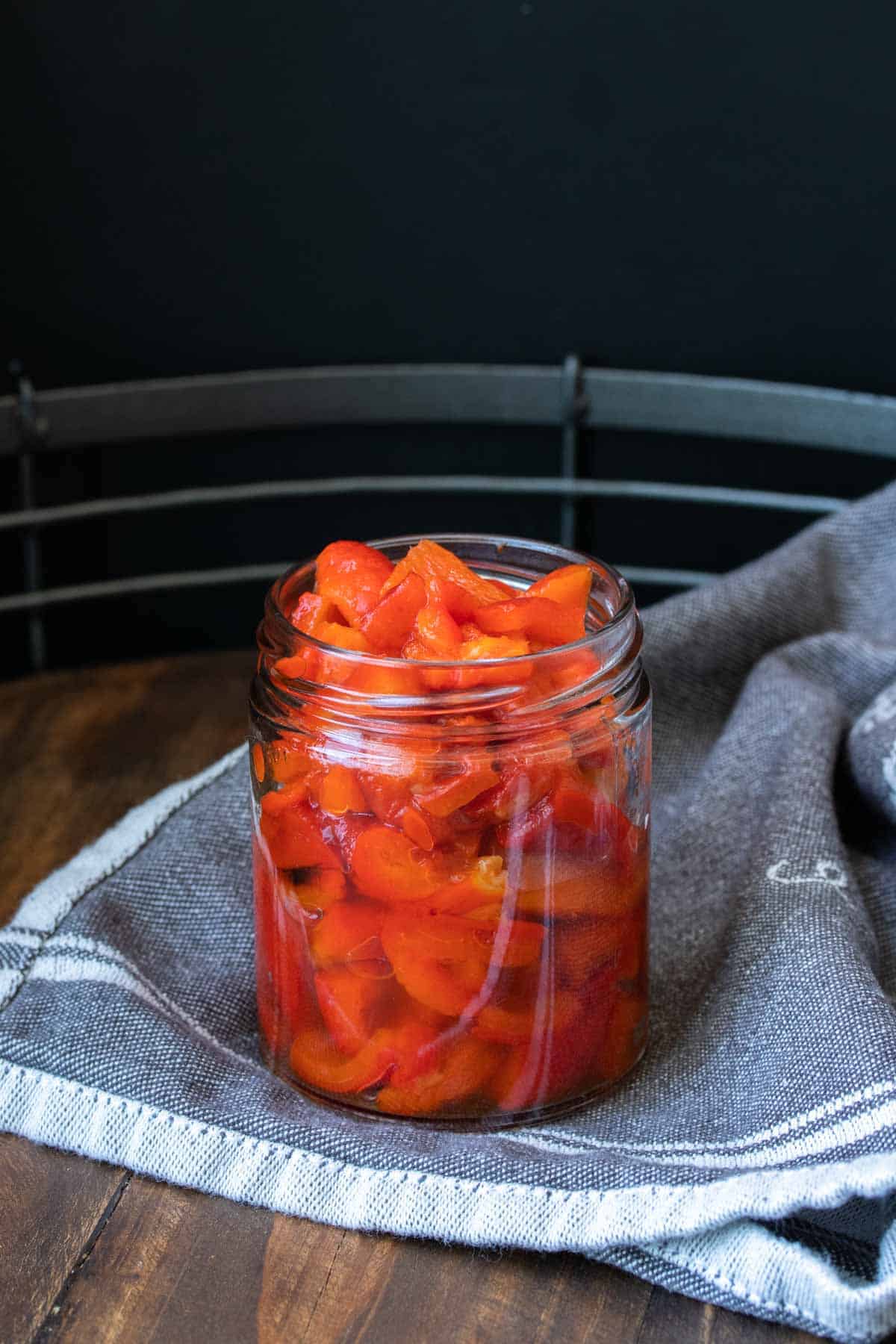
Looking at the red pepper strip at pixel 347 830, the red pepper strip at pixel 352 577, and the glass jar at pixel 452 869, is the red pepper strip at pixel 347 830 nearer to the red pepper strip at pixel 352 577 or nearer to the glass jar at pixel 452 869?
the glass jar at pixel 452 869

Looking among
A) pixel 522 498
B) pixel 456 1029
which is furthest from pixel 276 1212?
pixel 522 498

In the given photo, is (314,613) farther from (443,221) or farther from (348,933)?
(443,221)

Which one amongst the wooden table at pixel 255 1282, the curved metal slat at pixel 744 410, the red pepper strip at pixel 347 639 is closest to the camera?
the wooden table at pixel 255 1282

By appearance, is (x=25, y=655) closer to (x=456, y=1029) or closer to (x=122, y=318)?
(x=122, y=318)

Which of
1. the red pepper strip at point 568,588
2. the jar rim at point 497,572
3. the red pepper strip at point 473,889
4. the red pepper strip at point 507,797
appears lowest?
the red pepper strip at point 473,889

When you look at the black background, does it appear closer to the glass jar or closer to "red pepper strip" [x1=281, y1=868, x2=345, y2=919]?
the glass jar

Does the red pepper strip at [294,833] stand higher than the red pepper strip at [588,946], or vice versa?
the red pepper strip at [294,833]

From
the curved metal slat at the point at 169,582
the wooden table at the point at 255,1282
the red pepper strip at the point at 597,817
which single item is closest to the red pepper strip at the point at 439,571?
the red pepper strip at the point at 597,817

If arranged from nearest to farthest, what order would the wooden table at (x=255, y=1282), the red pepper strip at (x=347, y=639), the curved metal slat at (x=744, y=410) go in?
the wooden table at (x=255, y=1282) < the red pepper strip at (x=347, y=639) < the curved metal slat at (x=744, y=410)
